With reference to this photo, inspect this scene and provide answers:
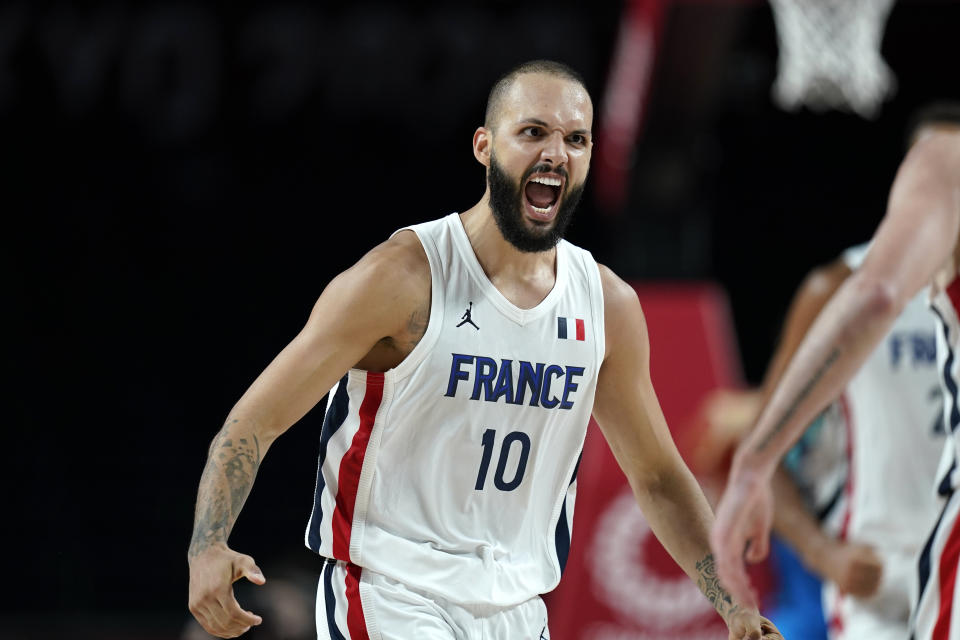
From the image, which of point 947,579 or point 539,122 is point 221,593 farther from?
point 947,579

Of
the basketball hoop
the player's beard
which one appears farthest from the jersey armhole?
the basketball hoop

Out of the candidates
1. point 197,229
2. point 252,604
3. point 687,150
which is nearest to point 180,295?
point 197,229

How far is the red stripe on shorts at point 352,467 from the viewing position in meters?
3.43

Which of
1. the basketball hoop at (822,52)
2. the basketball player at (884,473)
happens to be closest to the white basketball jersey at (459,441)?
the basketball player at (884,473)

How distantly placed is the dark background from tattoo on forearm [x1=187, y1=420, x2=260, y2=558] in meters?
8.43

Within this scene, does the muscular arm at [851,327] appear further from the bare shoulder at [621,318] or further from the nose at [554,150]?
the nose at [554,150]

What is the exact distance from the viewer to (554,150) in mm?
3484

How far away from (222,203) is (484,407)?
39.8 ft

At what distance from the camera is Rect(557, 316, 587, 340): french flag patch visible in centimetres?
357

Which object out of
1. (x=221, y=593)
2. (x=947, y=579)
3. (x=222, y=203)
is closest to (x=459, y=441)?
(x=221, y=593)

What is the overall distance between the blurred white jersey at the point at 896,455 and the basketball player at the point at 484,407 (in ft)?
5.29

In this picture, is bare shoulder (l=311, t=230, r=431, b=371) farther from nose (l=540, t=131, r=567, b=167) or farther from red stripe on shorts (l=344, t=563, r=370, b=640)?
red stripe on shorts (l=344, t=563, r=370, b=640)

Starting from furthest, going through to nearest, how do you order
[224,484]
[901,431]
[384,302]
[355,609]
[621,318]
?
[901,431]
[621,318]
[355,609]
[384,302]
[224,484]

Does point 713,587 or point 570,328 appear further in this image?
point 570,328
